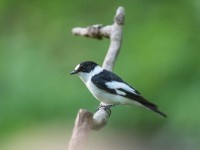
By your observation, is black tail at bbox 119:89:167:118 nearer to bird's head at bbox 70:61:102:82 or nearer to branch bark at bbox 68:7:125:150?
branch bark at bbox 68:7:125:150

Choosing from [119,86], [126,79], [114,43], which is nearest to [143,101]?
[119,86]

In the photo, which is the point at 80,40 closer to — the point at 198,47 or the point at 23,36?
the point at 23,36

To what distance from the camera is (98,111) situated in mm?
3137

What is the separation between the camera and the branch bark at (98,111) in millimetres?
2313

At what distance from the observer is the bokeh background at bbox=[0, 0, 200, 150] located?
14.4ft

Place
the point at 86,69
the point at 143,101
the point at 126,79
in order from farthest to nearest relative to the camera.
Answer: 1. the point at 126,79
2. the point at 86,69
3. the point at 143,101

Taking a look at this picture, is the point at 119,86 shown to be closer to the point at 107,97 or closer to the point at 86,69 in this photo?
the point at 107,97

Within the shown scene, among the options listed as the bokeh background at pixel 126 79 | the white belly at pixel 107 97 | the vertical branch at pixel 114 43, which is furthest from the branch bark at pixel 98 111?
the bokeh background at pixel 126 79

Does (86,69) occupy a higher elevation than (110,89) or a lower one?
higher

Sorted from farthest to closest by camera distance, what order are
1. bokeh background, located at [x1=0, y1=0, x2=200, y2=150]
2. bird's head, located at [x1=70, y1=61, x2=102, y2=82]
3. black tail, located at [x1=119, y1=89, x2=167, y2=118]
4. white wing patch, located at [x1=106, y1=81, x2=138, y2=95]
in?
bokeh background, located at [x1=0, y1=0, x2=200, y2=150]
bird's head, located at [x1=70, y1=61, x2=102, y2=82]
white wing patch, located at [x1=106, y1=81, x2=138, y2=95]
black tail, located at [x1=119, y1=89, x2=167, y2=118]

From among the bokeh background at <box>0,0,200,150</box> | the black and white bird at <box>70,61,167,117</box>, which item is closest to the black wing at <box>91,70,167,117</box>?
the black and white bird at <box>70,61,167,117</box>

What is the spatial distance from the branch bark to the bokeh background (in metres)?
Result: 0.62

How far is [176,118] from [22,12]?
1.76m

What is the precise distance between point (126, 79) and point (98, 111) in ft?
4.36
